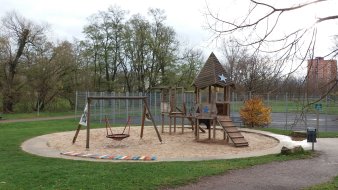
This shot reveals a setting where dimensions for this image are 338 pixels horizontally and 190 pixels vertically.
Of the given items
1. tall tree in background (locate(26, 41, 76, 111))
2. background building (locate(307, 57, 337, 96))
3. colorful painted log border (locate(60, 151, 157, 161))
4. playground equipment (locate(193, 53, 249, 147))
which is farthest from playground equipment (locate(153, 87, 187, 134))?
tall tree in background (locate(26, 41, 76, 111))

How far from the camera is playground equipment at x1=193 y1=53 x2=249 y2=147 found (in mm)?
16656

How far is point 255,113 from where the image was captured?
2439 centimetres

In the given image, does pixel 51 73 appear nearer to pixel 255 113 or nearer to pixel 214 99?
pixel 255 113

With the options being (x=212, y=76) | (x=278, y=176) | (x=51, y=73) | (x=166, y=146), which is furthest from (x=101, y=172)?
(x=51, y=73)

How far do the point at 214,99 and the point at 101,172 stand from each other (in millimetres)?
8595

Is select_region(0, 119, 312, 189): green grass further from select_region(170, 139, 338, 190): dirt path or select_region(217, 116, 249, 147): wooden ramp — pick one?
select_region(217, 116, 249, 147): wooden ramp

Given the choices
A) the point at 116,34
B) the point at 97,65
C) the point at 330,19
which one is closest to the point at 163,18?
the point at 116,34

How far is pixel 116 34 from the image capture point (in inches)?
1855

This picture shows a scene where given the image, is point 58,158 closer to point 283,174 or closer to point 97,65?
point 283,174

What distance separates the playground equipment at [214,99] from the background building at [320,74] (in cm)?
1055

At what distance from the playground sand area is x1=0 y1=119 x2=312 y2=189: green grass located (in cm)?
167

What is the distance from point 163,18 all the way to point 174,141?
110 feet

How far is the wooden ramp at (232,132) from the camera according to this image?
15.6 m

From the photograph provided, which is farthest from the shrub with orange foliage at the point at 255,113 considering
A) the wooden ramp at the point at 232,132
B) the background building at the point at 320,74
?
the background building at the point at 320,74
